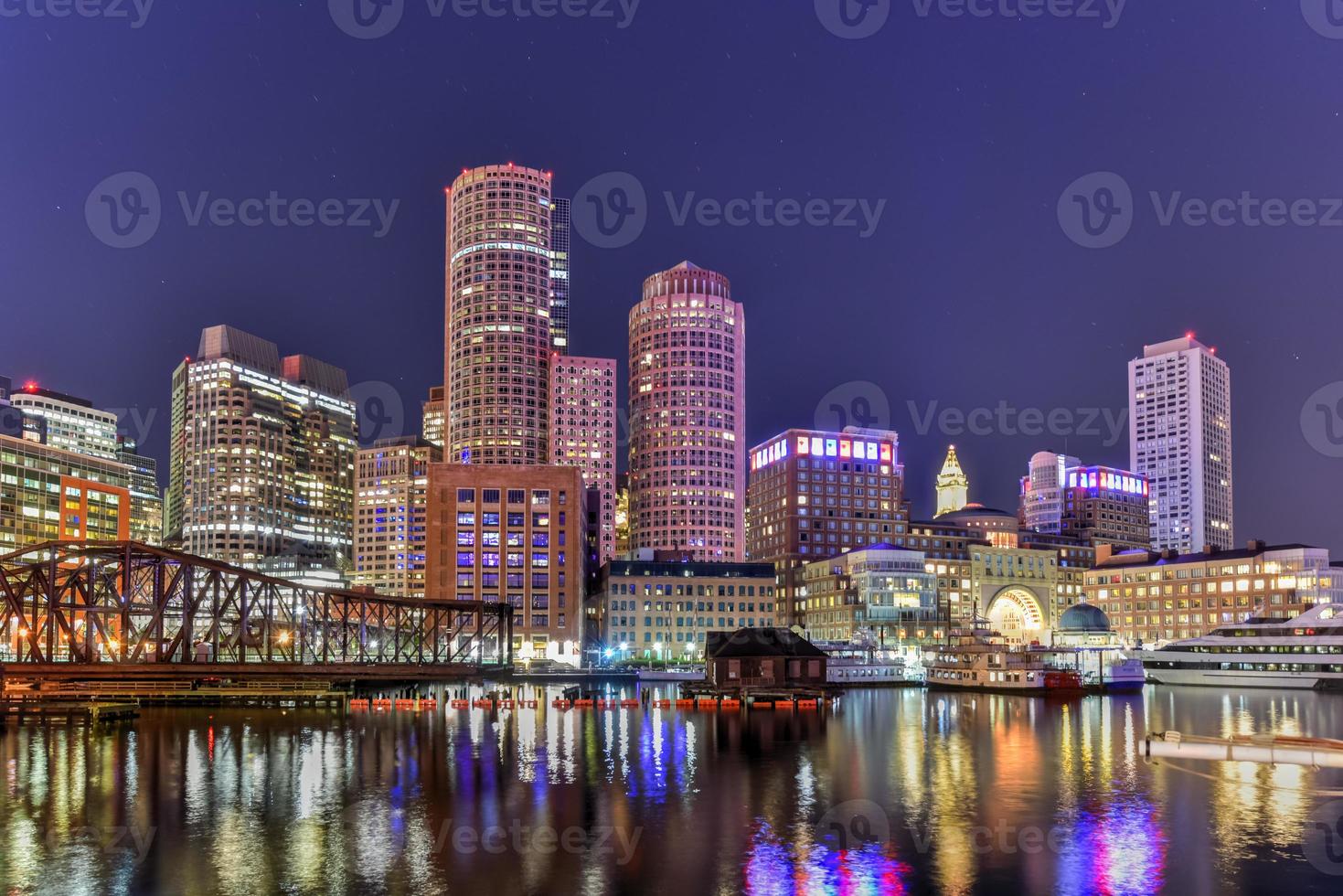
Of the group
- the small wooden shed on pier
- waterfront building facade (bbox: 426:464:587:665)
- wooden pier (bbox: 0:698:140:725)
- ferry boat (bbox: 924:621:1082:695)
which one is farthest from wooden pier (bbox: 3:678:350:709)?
ferry boat (bbox: 924:621:1082:695)

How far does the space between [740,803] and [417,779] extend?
64.9ft

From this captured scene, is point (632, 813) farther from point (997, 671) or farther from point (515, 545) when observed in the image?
point (515, 545)

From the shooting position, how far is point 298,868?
143ft

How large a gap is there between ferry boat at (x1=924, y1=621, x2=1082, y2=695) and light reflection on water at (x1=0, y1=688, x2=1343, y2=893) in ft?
200

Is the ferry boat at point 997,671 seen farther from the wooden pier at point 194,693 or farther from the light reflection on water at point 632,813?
the wooden pier at point 194,693

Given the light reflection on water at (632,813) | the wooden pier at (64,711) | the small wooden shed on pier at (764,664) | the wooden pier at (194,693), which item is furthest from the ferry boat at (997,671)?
the wooden pier at (64,711)

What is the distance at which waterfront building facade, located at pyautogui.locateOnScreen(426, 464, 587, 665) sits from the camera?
181 metres

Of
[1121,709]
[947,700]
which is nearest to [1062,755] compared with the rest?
[1121,709]

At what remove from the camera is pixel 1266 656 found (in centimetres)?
17750

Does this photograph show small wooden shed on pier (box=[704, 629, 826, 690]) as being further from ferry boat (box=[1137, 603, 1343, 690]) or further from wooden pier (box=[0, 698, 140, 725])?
ferry boat (box=[1137, 603, 1343, 690])

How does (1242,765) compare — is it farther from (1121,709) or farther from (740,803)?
(1121,709)

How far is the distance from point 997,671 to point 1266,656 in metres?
48.0

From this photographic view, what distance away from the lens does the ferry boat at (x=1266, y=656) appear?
169 metres

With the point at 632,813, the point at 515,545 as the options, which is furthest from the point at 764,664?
the point at 632,813
